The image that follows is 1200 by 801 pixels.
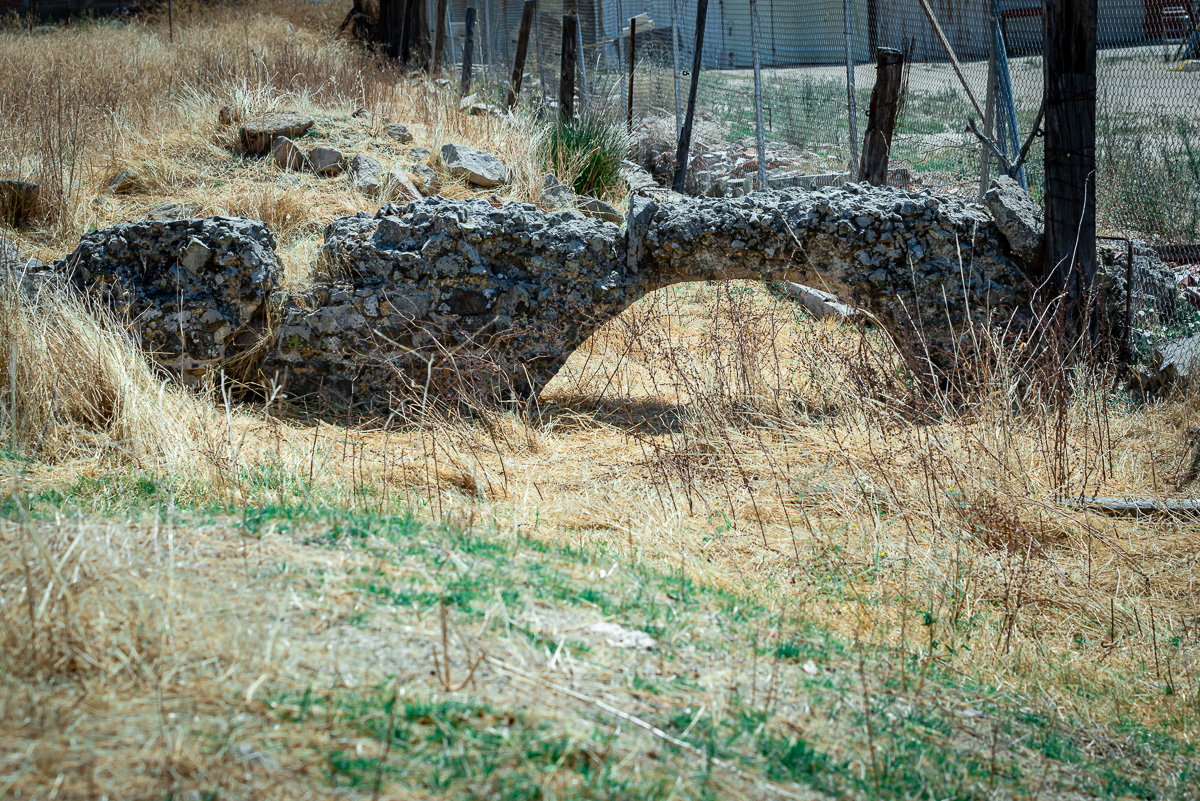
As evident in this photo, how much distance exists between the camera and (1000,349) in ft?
14.3

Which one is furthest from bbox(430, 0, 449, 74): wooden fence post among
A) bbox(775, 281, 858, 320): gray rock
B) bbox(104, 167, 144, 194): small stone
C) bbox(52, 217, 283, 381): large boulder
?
bbox(52, 217, 283, 381): large boulder

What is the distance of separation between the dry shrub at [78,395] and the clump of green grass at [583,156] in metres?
5.28

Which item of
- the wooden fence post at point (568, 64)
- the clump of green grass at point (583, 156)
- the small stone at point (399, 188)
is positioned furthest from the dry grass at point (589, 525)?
the wooden fence post at point (568, 64)

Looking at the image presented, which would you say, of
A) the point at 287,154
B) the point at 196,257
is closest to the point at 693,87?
the point at 287,154

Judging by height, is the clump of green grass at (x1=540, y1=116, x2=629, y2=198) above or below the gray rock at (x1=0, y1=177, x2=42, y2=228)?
above

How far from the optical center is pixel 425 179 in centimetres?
813

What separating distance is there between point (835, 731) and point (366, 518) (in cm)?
166

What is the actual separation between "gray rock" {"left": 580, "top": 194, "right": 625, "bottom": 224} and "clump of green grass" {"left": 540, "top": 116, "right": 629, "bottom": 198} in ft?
1.64

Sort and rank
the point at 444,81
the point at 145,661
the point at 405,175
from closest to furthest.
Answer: the point at 145,661 < the point at 405,175 < the point at 444,81

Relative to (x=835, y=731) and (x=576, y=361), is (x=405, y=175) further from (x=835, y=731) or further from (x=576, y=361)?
(x=835, y=731)

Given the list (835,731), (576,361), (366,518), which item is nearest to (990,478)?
(835,731)

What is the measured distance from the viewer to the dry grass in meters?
1.95

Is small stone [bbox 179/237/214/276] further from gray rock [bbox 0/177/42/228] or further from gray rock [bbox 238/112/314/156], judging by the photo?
gray rock [bbox 238/112/314/156]

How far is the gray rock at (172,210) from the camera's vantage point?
6488 millimetres
